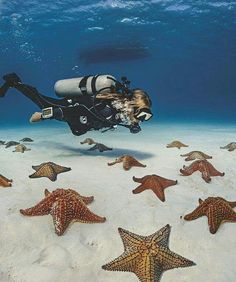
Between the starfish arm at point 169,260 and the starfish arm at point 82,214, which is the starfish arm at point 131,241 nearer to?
the starfish arm at point 169,260

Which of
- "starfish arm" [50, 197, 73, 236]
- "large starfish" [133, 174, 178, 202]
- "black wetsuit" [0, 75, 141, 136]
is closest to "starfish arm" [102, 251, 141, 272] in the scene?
"starfish arm" [50, 197, 73, 236]

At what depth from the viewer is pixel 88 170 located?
24.5 ft

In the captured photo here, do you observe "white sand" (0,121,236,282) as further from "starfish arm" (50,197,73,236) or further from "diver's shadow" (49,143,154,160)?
"diver's shadow" (49,143,154,160)

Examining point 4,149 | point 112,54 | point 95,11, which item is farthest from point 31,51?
point 4,149

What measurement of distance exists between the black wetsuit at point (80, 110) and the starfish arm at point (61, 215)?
11.6 feet

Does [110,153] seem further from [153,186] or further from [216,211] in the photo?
[216,211]

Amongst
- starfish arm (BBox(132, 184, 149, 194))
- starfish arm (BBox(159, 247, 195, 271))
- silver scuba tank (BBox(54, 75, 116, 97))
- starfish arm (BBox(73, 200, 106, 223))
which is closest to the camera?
starfish arm (BBox(159, 247, 195, 271))

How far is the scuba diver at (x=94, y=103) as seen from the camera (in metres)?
7.13

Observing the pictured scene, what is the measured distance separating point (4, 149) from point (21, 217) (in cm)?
671

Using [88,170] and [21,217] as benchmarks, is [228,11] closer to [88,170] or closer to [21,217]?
[88,170]

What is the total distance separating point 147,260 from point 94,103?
4.93 meters

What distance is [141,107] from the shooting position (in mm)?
6926

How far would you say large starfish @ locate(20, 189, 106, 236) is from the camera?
418 cm

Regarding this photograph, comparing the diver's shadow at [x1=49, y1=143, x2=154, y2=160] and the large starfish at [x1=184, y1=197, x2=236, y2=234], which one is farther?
the diver's shadow at [x1=49, y1=143, x2=154, y2=160]
